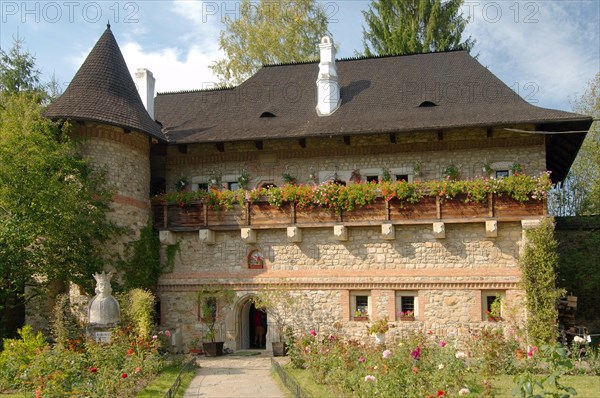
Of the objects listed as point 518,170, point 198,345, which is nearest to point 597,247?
point 518,170

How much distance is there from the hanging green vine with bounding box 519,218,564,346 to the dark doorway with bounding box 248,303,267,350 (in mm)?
7714

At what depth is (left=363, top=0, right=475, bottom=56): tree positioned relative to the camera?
3009 cm

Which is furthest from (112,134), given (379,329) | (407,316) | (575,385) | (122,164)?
(575,385)

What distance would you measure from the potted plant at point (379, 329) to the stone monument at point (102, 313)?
21.3 feet

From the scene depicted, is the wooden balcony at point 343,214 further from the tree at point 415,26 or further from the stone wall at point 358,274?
the tree at point 415,26

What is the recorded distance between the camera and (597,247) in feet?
69.5

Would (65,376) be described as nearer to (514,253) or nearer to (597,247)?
(514,253)

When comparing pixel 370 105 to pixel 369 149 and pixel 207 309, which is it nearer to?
pixel 369 149

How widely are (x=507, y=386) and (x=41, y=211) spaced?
36.3ft

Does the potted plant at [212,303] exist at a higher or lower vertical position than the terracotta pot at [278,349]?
higher

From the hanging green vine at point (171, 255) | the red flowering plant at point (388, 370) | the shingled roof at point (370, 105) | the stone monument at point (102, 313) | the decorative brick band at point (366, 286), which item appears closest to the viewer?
the red flowering plant at point (388, 370)

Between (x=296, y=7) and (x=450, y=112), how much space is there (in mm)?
15067

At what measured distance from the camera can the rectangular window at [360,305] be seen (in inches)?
688

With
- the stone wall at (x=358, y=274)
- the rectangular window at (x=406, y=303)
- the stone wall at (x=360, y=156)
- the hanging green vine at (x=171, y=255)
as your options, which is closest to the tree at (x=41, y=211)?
the hanging green vine at (x=171, y=255)
